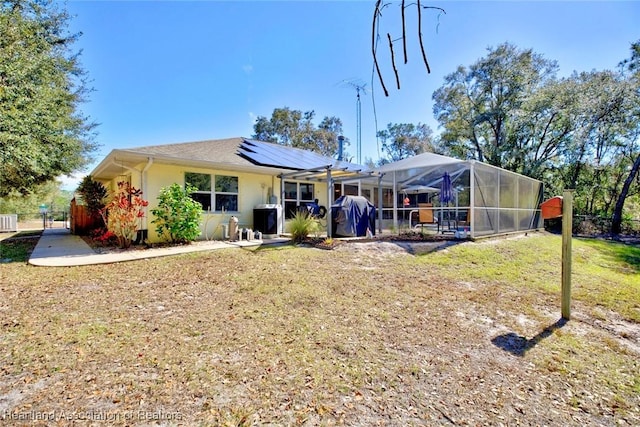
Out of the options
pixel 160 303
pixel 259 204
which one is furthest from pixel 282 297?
pixel 259 204

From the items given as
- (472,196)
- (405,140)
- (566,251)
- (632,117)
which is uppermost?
(405,140)

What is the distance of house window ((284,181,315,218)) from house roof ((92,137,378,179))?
0.62 meters

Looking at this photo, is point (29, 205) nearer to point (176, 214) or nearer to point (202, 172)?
point (202, 172)

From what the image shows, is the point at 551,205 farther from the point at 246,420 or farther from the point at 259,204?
the point at 259,204

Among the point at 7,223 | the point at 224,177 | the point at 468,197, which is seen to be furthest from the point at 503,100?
the point at 7,223

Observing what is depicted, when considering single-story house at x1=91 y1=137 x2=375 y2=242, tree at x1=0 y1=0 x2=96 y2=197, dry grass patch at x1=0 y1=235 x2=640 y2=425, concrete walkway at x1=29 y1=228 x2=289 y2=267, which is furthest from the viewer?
single-story house at x1=91 y1=137 x2=375 y2=242

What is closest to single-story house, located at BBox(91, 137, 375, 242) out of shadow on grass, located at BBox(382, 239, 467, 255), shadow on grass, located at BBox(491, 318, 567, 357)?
shadow on grass, located at BBox(382, 239, 467, 255)

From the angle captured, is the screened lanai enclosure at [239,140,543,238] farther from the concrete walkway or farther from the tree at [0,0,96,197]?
the tree at [0,0,96,197]

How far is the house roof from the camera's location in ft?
26.8

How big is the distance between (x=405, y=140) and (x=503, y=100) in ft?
52.5

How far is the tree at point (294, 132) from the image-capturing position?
29.0 meters

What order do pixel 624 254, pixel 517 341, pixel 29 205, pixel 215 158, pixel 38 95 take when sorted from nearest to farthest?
pixel 517 341, pixel 38 95, pixel 215 158, pixel 624 254, pixel 29 205

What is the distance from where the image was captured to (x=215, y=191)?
9.82 m

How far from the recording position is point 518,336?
3.55 m
